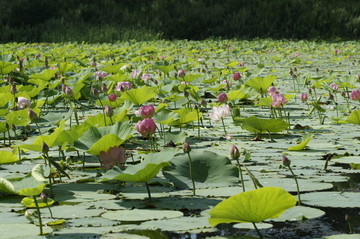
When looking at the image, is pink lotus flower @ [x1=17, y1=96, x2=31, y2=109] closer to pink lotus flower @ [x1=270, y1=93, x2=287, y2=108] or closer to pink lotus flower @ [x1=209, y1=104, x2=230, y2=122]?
Answer: pink lotus flower @ [x1=209, y1=104, x2=230, y2=122]

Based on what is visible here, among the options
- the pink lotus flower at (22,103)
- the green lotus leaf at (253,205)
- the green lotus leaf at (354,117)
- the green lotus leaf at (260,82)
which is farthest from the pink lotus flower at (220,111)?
the green lotus leaf at (253,205)

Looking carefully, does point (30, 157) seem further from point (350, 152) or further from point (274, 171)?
point (350, 152)

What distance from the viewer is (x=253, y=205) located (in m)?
1.10

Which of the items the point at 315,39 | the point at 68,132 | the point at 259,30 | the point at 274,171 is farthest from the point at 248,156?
the point at 259,30

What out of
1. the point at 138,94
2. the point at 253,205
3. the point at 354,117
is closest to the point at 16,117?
the point at 138,94

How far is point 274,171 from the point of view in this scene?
6.54 ft

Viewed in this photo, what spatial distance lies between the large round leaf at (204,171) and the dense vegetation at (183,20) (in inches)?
459

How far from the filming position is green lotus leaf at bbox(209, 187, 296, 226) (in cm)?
107

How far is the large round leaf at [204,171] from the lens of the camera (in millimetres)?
1712

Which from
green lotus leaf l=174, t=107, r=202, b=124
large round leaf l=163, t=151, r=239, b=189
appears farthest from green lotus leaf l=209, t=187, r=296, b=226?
green lotus leaf l=174, t=107, r=202, b=124

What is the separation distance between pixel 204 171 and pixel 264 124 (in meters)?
0.83

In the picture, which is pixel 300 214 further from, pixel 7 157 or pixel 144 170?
pixel 7 157

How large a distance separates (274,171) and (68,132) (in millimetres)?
695

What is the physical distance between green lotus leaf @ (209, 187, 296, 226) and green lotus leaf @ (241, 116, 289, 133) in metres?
1.37
